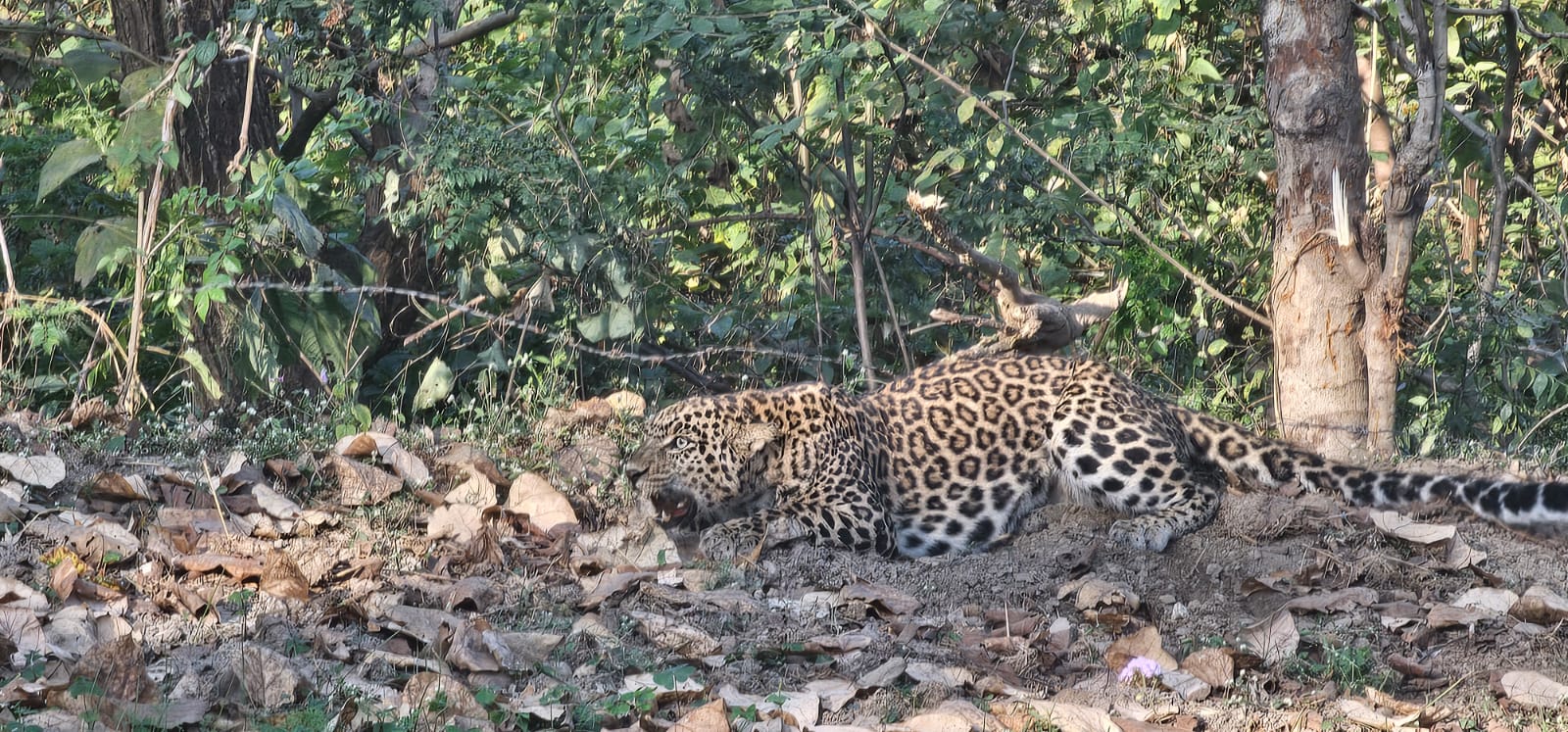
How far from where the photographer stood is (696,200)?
9.18 meters

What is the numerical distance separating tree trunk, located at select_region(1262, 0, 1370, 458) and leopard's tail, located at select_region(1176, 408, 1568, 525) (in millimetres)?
398

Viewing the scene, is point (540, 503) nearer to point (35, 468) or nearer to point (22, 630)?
point (35, 468)

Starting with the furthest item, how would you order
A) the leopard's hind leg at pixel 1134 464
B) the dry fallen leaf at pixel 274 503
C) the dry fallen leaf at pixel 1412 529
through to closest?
the leopard's hind leg at pixel 1134 464 → the dry fallen leaf at pixel 1412 529 → the dry fallen leaf at pixel 274 503

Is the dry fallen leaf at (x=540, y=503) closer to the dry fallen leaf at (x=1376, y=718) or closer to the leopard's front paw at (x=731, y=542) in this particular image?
the leopard's front paw at (x=731, y=542)

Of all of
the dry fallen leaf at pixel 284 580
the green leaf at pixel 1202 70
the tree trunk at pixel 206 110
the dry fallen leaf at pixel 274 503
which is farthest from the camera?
the green leaf at pixel 1202 70

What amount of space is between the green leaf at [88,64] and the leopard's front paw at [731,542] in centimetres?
376

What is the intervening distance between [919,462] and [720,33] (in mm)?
2194

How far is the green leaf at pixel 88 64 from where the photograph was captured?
24.9ft

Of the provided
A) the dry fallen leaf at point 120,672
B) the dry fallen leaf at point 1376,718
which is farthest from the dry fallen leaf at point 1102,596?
the dry fallen leaf at point 120,672

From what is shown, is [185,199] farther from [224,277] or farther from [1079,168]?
[1079,168]

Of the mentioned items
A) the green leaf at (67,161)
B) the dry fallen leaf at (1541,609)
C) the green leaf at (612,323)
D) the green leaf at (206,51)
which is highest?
the green leaf at (206,51)

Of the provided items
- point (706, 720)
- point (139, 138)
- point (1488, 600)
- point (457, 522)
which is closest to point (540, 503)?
point (457, 522)

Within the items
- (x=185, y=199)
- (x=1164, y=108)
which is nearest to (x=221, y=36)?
(x=185, y=199)

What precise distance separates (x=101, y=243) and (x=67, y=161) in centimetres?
42
